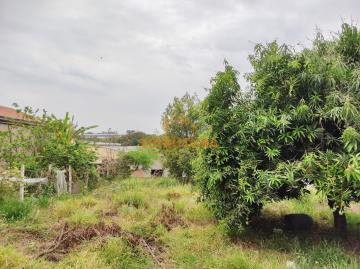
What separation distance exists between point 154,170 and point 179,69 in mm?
6584

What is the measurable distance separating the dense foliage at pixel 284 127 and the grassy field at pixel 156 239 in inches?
25.4

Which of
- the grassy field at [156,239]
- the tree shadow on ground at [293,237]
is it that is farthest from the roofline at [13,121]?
the tree shadow on ground at [293,237]

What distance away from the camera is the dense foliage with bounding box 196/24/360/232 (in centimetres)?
445

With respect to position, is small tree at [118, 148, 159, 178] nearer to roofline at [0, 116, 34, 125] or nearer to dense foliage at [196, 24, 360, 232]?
roofline at [0, 116, 34, 125]

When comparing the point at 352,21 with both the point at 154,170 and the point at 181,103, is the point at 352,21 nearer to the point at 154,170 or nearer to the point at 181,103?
the point at 181,103

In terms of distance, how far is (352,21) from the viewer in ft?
17.2

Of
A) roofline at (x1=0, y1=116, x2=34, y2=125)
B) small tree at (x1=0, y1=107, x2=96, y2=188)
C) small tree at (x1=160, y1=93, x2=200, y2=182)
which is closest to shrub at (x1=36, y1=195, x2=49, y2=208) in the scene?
small tree at (x1=0, y1=107, x2=96, y2=188)

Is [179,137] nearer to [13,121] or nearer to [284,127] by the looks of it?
[13,121]

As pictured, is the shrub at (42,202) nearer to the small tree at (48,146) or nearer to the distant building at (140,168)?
the small tree at (48,146)

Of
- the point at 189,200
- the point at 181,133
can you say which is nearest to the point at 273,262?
the point at 189,200

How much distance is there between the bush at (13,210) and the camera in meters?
5.93

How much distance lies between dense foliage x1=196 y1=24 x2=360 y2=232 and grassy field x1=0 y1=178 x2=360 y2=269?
2.11 feet

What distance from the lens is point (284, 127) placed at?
4785mm

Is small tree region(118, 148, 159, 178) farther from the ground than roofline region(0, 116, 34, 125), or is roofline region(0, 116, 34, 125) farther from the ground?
roofline region(0, 116, 34, 125)
